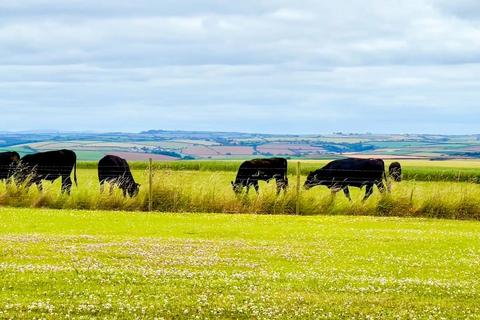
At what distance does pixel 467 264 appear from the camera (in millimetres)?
14641

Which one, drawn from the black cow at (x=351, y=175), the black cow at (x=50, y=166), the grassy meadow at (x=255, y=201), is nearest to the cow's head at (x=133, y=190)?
the grassy meadow at (x=255, y=201)

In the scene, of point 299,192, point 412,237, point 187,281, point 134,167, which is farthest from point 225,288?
point 134,167

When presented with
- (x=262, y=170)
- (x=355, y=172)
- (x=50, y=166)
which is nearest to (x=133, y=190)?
(x=50, y=166)

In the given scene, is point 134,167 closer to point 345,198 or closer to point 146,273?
point 345,198

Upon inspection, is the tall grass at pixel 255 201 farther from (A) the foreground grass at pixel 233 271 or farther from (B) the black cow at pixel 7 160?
(B) the black cow at pixel 7 160

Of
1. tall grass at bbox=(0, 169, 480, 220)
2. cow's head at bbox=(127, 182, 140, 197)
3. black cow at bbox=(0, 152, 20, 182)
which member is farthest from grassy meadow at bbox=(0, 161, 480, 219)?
black cow at bbox=(0, 152, 20, 182)

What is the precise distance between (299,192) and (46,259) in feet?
50.7

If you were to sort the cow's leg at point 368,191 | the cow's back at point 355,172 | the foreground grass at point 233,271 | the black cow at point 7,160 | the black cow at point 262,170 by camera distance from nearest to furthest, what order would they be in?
the foreground grass at point 233,271 < the cow's leg at point 368,191 < the cow's back at point 355,172 < the black cow at point 7,160 < the black cow at point 262,170

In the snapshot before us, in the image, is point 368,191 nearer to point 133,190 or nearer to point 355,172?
point 355,172

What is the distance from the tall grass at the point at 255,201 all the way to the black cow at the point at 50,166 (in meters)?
3.43

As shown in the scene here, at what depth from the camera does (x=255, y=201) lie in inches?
1093

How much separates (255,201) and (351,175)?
8.59m

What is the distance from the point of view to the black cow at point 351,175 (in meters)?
32.7

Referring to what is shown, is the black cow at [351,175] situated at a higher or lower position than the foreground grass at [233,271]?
higher
